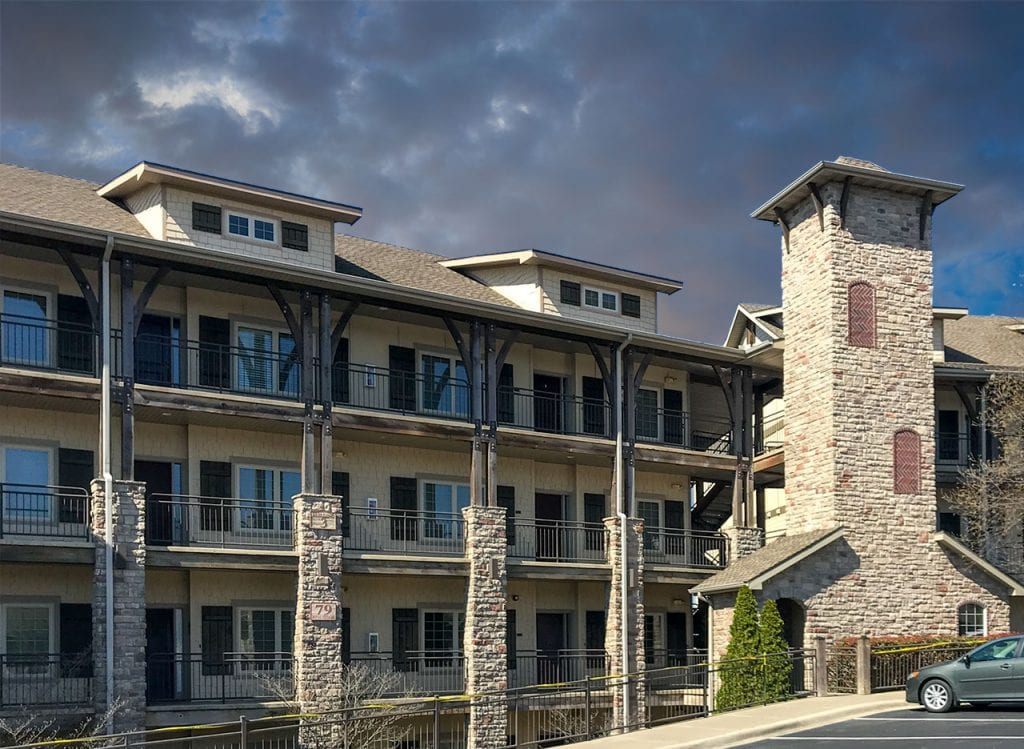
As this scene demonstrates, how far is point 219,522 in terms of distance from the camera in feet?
103

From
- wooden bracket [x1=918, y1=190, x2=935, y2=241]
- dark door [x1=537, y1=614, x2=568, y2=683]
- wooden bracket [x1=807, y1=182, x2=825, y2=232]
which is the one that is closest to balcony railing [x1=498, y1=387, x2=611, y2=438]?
dark door [x1=537, y1=614, x2=568, y2=683]

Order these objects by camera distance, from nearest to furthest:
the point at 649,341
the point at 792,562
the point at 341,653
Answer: the point at 341,653
the point at 792,562
the point at 649,341

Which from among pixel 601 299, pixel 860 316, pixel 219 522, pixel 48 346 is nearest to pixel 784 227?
pixel 860 316

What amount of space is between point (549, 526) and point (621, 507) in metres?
2.42

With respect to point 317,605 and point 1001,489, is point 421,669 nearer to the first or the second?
point 317,605

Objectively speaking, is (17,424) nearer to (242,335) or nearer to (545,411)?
(242,335)

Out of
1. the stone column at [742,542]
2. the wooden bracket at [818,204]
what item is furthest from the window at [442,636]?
the wooden bracket at [818,204]

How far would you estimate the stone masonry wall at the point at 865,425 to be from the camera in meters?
35.5

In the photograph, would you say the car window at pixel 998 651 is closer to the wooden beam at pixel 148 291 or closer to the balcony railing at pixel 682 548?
the balcony railing at pixel 682 548

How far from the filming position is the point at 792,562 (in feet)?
112

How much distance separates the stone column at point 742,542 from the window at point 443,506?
7.67 m

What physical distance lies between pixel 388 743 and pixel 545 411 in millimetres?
11248

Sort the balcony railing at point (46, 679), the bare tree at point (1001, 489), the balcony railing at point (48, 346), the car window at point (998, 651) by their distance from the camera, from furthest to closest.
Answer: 1. the bare tree at point (1001, 489)
2. the balcony railing at point (48, 346)
3. the balcony railing at point (46, 679)
4. the car window at point (998, 651)

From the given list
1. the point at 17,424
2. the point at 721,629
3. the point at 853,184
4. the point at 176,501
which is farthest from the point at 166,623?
the point at 853,184
